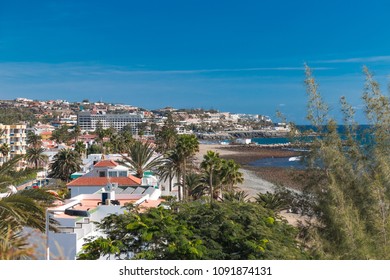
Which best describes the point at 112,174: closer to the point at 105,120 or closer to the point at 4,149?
the point at 4,149

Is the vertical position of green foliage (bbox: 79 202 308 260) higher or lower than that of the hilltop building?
higher

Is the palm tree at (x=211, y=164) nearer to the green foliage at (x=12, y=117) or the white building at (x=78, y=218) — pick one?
the white building at (x=78, y=218)

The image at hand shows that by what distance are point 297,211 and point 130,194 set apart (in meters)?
13.2

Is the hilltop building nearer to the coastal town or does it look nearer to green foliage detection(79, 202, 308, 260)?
the coastal town

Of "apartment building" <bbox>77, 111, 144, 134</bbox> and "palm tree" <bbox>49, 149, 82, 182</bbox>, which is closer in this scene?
"palm tree" <bbox>49, 149, 82, 182</bbox>

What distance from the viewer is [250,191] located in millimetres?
40219

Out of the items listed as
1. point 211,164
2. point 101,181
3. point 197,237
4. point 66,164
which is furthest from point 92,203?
point 66,164

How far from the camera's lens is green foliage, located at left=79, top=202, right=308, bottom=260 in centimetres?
638

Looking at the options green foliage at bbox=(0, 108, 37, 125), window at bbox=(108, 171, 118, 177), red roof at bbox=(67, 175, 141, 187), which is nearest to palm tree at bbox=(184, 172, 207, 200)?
red roof at bbox=(67, 175, 141, 187)

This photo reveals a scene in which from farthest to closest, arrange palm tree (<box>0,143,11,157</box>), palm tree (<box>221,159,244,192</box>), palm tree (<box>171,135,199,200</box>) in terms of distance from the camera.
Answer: palm tree (<box>0,143,11,157</box>), palm tree (<box>171,135,199,200</box>), palm tree (<box>221,159,244,192</box>)
